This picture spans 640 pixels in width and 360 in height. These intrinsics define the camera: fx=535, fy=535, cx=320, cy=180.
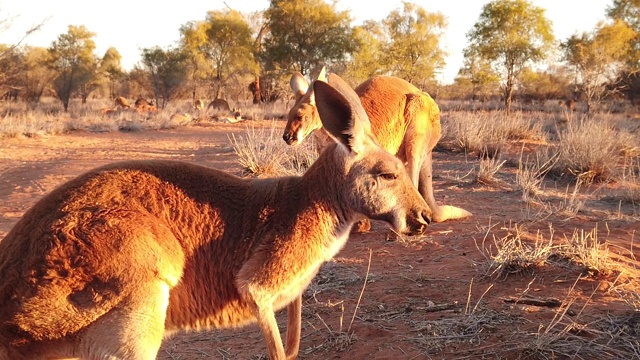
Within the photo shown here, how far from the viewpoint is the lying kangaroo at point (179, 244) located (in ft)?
8.79

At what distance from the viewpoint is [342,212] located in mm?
3340

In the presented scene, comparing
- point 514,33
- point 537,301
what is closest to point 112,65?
point 514,33

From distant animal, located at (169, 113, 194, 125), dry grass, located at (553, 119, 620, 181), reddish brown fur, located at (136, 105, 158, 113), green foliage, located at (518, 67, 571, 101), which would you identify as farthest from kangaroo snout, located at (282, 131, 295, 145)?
green foliage, located at (518, 67, 571, 101)

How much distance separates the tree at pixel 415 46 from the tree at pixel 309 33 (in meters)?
3.09

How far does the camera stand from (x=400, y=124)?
23.5ft

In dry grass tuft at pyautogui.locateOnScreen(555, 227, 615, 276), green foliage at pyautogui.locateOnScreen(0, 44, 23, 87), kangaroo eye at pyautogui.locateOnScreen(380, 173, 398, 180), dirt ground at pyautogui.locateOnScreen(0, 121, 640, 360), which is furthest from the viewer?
green foliage at pyautogui.locateOnScreen(0, 44, 23, 87)

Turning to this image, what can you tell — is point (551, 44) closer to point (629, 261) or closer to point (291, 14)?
point (291, 14)

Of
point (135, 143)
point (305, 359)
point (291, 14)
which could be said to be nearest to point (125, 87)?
point (291, 14)

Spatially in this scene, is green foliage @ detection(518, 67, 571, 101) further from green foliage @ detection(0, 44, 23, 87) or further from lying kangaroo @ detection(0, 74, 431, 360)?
lying kangaroo @ detection(0, 74, 431, 360)

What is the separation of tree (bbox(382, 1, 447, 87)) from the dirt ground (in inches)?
1084

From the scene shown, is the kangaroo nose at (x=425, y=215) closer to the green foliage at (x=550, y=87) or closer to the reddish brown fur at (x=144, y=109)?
the reddish brown fur at (x=144, y=109)

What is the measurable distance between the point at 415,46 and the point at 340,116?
32755mm

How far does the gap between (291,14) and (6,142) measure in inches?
916

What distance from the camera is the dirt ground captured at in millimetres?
3555
